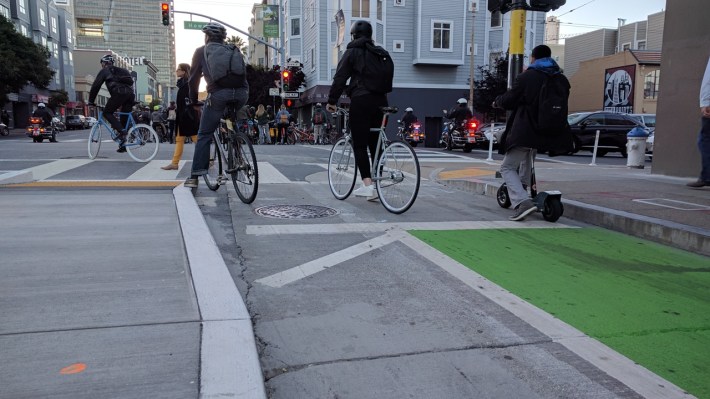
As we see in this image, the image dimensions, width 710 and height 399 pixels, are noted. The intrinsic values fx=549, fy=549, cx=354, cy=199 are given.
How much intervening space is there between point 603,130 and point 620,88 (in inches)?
744

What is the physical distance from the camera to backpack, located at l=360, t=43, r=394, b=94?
241 inches

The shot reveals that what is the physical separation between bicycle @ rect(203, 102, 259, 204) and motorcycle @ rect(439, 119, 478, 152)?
14.6 metres

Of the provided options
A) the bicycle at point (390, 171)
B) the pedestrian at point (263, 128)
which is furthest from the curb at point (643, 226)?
the pedestrian at point (263, 128)

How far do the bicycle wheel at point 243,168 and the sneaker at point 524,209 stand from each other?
2.79m

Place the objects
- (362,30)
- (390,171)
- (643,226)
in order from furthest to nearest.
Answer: (362,30)
(390,171)
(643,226)

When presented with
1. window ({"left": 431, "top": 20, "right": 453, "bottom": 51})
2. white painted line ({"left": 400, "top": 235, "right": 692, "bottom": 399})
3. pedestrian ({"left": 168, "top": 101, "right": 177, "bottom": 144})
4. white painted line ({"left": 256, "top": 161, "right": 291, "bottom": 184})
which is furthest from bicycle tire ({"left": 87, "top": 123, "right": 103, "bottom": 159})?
window ({"left": 431, "top": 20, "right": 453, "bottom": 51})

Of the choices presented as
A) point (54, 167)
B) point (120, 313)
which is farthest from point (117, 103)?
point (120, 313)

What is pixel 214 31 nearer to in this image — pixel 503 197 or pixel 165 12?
pixel 503 197

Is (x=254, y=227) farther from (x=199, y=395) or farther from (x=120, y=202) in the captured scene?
(x=199, y=395)

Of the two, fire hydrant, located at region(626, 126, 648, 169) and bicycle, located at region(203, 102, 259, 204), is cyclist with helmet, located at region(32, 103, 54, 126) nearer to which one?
bicycle, located at region(203, 102, 259, 204)

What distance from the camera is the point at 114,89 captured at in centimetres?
971

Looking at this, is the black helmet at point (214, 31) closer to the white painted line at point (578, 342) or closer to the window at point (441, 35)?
the white painted line at point (578, 342)

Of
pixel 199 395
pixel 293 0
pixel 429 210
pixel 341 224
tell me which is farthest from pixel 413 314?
pixel 293 0

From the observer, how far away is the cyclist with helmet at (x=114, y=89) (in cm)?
967
